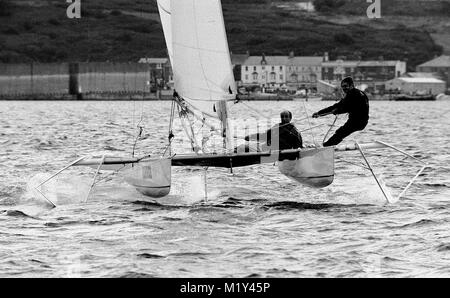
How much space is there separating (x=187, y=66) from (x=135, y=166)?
1884mm

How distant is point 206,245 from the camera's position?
1309cm

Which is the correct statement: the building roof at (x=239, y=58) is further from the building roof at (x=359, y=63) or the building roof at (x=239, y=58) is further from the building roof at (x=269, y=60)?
the building roof at (x=359, y=63)

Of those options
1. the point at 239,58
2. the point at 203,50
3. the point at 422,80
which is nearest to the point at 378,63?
the point at 422,80

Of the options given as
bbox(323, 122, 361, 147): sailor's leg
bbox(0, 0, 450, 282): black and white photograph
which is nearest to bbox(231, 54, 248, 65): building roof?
bbox(0, 0, 450, 282): black and white photograph

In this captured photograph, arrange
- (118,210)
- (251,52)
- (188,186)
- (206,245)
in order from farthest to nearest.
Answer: (251,52) < (188,186) < (118,210) < (206,245)

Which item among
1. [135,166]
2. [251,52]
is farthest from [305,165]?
[251,52]

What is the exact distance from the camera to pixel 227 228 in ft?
47.2

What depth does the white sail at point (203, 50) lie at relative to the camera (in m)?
16.9

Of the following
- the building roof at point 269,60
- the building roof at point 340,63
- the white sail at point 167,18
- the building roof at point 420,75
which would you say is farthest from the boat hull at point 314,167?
the building roof at point 340,63

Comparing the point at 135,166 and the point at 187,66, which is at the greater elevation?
the point at 187,66

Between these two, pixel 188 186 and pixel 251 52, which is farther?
pixel 251 52
